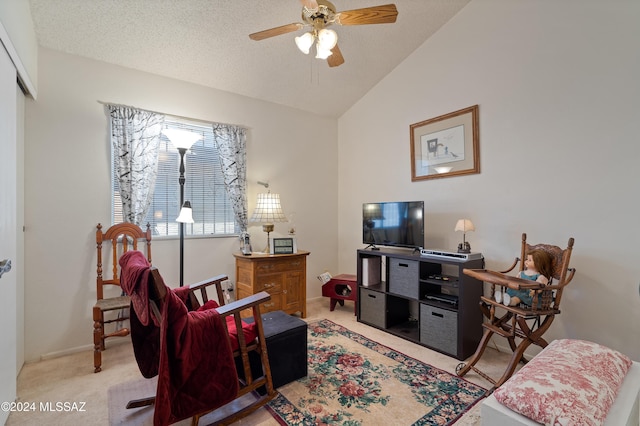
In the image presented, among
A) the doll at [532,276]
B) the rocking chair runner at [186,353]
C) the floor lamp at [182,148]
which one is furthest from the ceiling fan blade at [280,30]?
the doll at [532,276]

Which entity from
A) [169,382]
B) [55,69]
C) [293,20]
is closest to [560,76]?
[293,20]

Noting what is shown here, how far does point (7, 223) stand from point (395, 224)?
302cm

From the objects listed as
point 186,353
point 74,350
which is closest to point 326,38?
point 186,353

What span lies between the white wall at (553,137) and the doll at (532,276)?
35 centimetres

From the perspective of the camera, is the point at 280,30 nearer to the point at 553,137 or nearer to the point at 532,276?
the point at 553,137

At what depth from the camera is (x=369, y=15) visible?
78.7 inches

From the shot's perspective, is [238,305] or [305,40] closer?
[238,305]

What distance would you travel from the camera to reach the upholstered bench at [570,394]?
3.60 ft

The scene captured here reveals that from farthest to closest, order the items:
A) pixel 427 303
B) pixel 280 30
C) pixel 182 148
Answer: pixel 182 148 < pixel 427 303 < pixel 280 30

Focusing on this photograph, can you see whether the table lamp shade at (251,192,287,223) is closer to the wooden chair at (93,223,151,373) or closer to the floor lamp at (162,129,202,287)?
the floor lamp at (162,129,202,287)

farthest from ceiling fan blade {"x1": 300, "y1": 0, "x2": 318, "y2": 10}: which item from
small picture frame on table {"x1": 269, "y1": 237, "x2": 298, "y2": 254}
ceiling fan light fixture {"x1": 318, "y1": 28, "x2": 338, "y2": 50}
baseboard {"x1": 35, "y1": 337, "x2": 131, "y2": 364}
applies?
baseboard {"x1": 35, "y1": 337, "x2": 131, "y2": 364}

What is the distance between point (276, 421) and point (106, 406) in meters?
1.12

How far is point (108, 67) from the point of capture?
2.79 m

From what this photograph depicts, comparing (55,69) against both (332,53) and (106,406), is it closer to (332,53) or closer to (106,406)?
(332,53)
